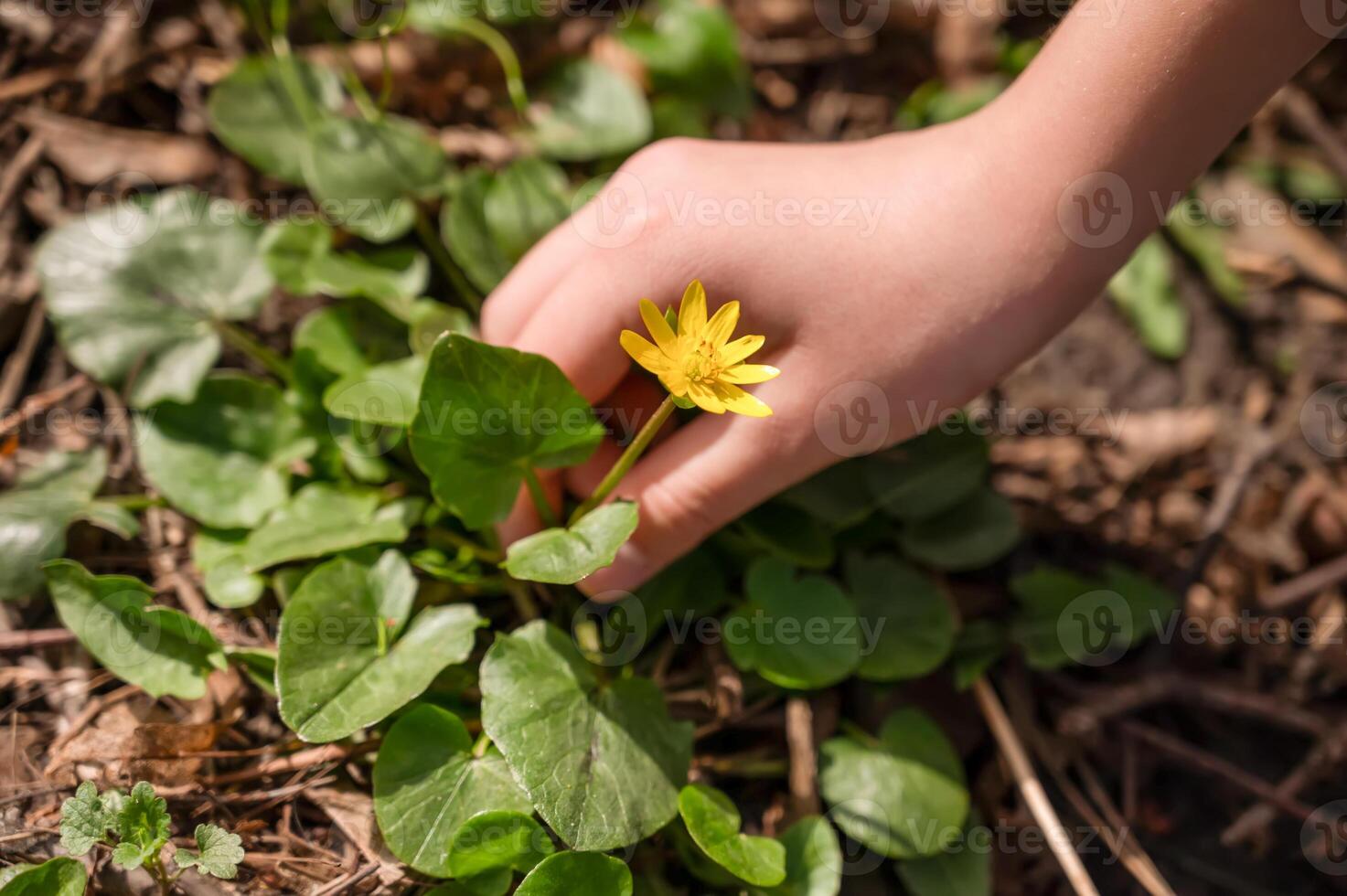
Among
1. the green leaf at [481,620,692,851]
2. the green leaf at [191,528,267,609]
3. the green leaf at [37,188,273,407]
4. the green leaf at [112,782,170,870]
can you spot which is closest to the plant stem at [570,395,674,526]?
the green leaf at [481,620,692,851]

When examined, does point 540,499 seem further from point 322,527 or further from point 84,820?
point 84,820

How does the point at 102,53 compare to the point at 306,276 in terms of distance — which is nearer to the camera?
the point at 306,276

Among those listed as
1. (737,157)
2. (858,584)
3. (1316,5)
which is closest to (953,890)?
(858,584)

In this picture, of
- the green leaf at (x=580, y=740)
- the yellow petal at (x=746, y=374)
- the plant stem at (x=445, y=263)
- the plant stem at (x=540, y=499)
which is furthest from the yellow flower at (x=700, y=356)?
the plant stem at (x=445, y=263)

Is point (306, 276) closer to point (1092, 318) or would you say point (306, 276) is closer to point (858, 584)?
point (858, 584)

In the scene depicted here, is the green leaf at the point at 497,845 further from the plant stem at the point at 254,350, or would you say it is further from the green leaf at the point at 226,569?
the plant stem at the point at 254,350

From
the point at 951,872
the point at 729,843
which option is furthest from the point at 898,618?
the point at 729,843

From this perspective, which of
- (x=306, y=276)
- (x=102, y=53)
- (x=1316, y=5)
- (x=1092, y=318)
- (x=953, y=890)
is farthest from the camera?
(x=1092, y=318)
